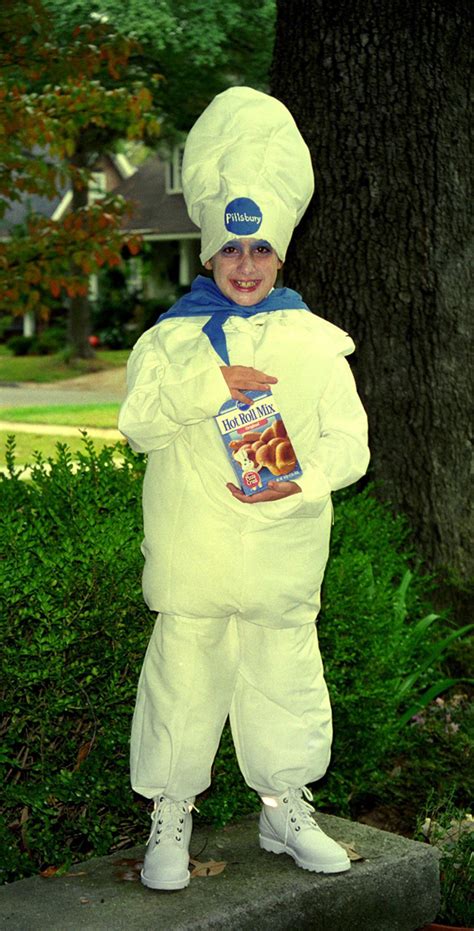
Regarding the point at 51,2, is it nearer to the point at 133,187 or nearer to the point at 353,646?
the point at 353,646

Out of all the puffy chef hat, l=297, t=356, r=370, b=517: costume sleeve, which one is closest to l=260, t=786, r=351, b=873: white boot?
l=297, t=356, r=370, b=517: costume sleeve

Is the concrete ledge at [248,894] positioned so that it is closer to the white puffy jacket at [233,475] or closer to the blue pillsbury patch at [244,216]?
the white puffy jacket at [233,475]

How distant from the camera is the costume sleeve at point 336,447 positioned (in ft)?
11.5

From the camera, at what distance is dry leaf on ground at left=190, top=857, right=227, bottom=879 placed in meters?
3.86

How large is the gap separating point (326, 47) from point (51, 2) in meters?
16.0

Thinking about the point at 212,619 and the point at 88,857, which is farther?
the point at 88,857

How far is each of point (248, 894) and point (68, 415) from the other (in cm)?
1863

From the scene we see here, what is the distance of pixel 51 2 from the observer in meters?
21.0

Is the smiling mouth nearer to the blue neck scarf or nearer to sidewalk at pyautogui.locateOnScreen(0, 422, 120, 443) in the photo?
the blue neck scarf

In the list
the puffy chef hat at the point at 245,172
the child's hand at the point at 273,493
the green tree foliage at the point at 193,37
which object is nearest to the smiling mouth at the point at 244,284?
the puffy chef hat at the point at 245,172

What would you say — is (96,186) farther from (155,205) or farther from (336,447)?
(336,447)

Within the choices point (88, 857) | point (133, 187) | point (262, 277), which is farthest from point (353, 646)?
point (133, 187)

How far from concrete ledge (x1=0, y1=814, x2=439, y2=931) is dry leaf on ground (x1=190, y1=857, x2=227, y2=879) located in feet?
0.08

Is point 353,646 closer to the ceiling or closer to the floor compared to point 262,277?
closer to the floor
